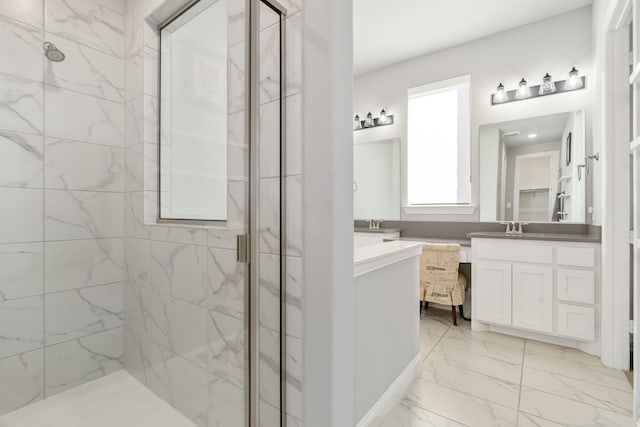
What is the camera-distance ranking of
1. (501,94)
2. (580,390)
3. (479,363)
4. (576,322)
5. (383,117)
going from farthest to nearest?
1. (383,117)
2. (501,94)
3. (576,322)
4. (479,363)
5. (580,390)

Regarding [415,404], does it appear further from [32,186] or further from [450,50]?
[450,50]

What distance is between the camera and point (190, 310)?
3.74ft

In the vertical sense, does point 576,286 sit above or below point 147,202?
below

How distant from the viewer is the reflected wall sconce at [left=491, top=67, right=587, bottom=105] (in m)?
2.62

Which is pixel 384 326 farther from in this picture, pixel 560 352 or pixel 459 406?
pixel 560 352

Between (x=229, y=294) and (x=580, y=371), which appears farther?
(x=580, y=371)

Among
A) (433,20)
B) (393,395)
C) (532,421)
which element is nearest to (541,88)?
(433,20)

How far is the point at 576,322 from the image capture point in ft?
7.32

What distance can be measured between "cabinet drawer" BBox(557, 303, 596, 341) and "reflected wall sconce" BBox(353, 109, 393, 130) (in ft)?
8.10

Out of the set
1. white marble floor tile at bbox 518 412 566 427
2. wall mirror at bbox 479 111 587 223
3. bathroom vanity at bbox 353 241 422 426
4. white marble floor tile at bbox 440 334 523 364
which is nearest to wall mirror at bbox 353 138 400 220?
wall mirror at bbox 479 111 587 223

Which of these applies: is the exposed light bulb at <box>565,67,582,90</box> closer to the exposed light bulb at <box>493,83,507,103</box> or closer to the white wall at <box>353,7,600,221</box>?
the white wall at <box>353,7,600,221</box>

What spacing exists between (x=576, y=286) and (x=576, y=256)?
22cm

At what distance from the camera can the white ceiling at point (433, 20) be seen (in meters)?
2.60

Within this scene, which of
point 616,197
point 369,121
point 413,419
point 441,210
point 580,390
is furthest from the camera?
point 369,121
